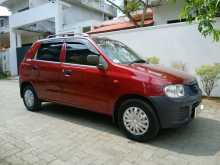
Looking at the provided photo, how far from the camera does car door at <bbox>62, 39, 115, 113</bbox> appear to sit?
4.91m

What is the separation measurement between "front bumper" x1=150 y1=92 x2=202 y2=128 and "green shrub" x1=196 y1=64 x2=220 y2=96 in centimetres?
341

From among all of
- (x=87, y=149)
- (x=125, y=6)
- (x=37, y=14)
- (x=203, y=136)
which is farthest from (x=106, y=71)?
(x=37, y=14)

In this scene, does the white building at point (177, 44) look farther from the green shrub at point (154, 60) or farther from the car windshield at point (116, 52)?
the car windshield at point (116, 52)

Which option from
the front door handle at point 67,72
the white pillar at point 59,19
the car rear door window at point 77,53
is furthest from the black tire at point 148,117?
the white pillar at point 59,19

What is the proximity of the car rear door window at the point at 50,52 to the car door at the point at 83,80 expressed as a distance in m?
0.32

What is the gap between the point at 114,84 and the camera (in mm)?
4684

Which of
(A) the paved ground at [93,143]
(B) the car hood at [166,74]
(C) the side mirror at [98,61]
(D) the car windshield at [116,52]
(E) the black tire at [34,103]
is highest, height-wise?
(D) the car windshield at [116,52]

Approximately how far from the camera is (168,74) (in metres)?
4.55

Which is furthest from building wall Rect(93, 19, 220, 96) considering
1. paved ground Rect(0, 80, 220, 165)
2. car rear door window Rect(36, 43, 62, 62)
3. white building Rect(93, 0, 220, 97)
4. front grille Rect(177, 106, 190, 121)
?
car rear door window Rect(36, 43, 62, 62)

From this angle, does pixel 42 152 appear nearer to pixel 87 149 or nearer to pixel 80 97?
pixel 87 149

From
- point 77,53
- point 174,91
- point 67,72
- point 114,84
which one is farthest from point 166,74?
point 67,72

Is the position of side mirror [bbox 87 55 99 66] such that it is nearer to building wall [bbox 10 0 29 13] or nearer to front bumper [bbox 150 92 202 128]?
front bumper [bbox 150 92 202 128]

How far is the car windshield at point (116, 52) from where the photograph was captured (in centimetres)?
509

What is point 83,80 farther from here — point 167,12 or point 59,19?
point 59,19
